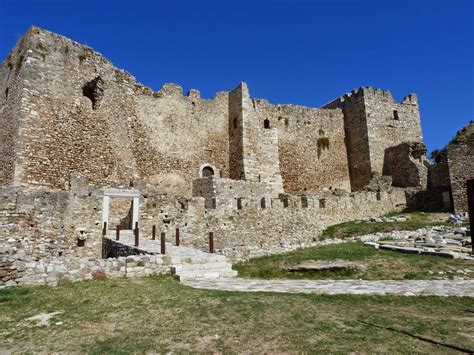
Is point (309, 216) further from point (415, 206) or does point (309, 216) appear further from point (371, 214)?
point (415, 206)

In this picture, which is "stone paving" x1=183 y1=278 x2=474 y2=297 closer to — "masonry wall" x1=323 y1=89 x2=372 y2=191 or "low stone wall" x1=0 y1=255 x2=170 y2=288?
"low stone wall" x1=0 y1=255 x2=170 y2=288

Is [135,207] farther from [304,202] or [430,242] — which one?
[430,242]

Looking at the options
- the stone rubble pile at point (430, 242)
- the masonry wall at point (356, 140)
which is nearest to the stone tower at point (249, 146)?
the masonry wall at point (356, 140)

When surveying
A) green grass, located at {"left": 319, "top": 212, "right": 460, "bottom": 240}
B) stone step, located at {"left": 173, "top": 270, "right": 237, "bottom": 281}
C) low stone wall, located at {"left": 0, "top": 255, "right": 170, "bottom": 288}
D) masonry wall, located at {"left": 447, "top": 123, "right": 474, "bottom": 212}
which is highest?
masonry wall, located at {"left": 447, "top": 123, "right": 474, "bottom": 212}

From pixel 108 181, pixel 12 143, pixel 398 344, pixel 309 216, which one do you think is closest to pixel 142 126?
pixel 108 181

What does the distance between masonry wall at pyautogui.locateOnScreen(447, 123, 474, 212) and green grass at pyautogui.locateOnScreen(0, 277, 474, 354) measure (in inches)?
756

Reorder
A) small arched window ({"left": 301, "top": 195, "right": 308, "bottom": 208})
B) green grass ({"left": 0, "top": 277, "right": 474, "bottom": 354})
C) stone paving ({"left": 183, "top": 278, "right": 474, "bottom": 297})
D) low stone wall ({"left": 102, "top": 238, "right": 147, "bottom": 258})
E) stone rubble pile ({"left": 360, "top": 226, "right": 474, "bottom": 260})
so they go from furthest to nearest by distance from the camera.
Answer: small arched window ({"left": 301, "top": 195, "right": 308, "bottom": 208}), stone rubble pile ({"left": 360, "top": 226, "right": 474, "bottom": 260}), low stone wall ({"left": 102, "top": 238, "right": 147, "bottom": 258}), stone paving ({"left": 183, "top": 278, "right": 474, "bottom": 297}), green grass ({"left": 0, "top": 277, "right": 474, "bottom": 354})

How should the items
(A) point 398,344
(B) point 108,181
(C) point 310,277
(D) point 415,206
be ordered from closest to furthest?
(A) point 398,344
(C) point 310,277
(B) point 108,181
(D) point 415,206

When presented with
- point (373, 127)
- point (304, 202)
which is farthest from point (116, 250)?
point (373, 127)

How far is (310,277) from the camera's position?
10.4 meters

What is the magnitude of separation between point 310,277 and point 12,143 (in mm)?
15020

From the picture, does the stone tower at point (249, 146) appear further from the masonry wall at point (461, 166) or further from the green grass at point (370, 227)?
the masonry wall at point (461, 166)

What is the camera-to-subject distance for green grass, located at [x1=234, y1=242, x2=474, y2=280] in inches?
389

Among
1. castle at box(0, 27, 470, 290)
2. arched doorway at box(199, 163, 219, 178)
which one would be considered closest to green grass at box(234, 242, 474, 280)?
castle at box(0, 27, 470, 290)
